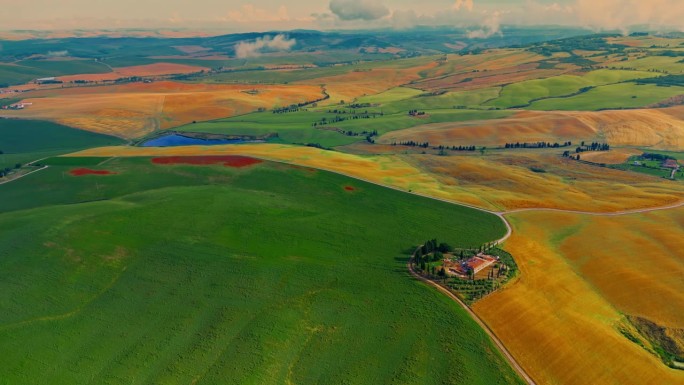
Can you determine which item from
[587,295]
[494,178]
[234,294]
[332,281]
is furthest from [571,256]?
[234,294]

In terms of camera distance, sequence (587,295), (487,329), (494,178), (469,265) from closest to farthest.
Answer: (487,329)
(587,295)
(469,265)
(494,178)

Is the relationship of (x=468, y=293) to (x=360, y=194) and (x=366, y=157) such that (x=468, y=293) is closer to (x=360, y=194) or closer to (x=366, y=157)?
(x=360, y=194)

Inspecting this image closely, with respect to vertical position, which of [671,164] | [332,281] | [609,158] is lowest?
[609,158]

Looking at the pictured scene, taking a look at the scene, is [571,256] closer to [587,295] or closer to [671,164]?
[587,295]

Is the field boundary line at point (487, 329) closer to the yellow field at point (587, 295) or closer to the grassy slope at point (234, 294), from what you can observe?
the yellow field at point (587, 295)

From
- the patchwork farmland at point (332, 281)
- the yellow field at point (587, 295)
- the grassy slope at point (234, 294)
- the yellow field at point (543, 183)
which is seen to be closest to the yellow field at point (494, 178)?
the yellow field at point (543, 183)

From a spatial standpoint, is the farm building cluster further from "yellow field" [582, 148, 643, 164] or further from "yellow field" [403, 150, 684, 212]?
"yellow field" [582, 148, 643, 164]
